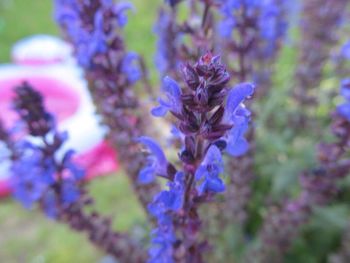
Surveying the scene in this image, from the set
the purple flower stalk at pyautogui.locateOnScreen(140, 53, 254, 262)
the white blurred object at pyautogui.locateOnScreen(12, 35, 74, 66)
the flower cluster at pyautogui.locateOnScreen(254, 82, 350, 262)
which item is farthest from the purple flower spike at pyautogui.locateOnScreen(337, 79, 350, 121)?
the white blurred object at pyautogui.locateOnScreen(12, 35, 74, 66)

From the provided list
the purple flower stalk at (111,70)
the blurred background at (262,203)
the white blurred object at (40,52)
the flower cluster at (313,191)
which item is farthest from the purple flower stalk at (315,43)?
the white blurred object at (40,52)

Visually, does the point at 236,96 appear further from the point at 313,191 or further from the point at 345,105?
the point at 313,191

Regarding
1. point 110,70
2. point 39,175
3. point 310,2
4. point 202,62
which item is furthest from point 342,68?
point 202,62

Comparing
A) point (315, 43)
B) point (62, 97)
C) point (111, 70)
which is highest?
point (62, 97)

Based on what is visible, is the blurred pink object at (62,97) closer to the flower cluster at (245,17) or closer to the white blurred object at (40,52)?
the white blurred object at (40,52)

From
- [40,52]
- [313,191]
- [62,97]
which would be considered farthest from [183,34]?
[40,52]

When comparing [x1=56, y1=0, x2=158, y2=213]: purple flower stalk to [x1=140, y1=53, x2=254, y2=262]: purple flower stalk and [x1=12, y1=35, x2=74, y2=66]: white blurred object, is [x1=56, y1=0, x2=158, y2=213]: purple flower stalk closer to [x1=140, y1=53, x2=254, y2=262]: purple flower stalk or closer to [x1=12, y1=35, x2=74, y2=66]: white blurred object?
[x1=140, y1=53, x2=254, y2=262]: purple flower stalk
